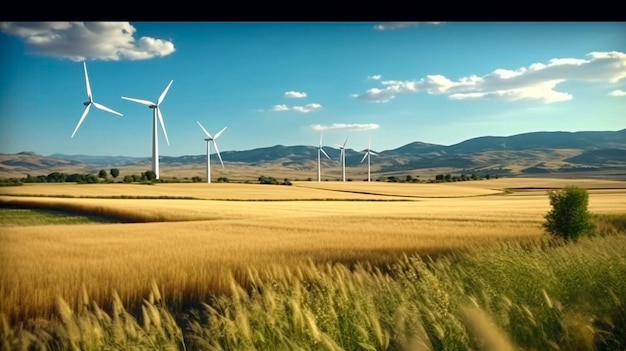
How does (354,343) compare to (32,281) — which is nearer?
(354,343)

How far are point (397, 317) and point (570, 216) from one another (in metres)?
5.86

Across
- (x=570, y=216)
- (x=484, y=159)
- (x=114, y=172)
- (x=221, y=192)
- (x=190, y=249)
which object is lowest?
(x=221, y=192)

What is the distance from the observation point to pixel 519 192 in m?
16.5

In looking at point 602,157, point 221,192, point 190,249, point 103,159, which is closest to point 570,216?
point 602,157

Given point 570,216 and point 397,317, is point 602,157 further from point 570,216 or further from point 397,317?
point 397,317

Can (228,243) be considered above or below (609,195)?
below

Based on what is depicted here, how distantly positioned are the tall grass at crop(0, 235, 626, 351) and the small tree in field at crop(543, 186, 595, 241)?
6.50ft

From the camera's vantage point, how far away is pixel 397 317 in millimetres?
3338

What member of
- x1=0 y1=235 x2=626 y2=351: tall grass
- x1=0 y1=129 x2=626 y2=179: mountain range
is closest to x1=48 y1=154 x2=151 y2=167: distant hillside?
x1=0 y1=129 x2=626 y2=179: mountain range

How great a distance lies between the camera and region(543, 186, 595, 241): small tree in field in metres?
7.84

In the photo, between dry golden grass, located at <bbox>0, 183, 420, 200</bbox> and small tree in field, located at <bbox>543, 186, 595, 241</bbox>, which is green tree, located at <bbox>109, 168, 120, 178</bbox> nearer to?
dry golden grass, located at <bbox>0, 183, 420, 200</bbox>
